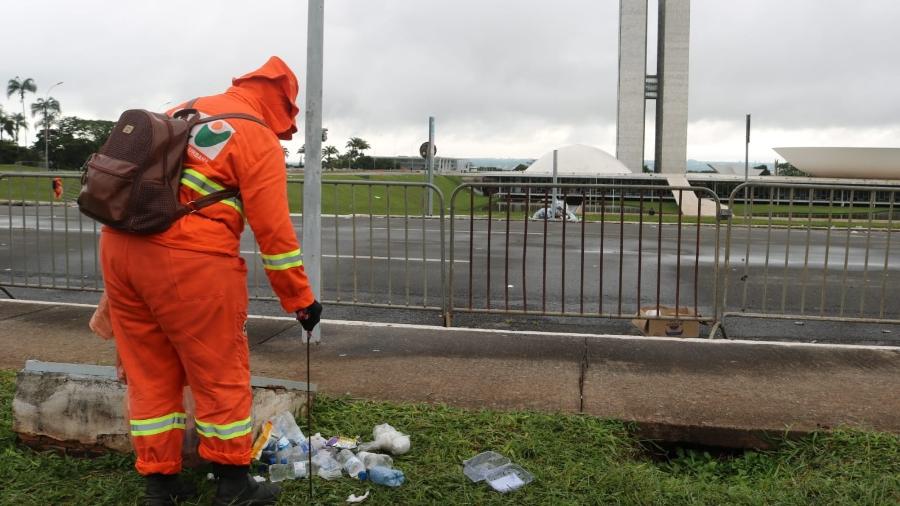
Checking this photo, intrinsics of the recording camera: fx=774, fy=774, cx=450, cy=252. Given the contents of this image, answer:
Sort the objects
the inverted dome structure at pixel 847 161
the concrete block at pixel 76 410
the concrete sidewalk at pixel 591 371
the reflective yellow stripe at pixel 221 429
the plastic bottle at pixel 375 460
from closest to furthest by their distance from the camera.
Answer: the reflective yellow stripe at pixel 221 429
the plastic bottle at pixel 375 460
the concrete block at pixel 76 410
the concrete sidewalk at pixel 591 371
the inverted dome structure at pixel 847 161

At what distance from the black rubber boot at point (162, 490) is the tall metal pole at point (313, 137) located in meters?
2.28

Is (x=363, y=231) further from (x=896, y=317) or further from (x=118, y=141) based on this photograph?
(x=118, y=141)

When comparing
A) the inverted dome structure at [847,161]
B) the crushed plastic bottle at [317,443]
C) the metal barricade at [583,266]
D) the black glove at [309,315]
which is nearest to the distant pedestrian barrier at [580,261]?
the metal barricade at [583,266]

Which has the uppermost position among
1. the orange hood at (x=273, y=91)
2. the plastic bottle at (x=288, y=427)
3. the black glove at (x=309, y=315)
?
the orange hood at (x=273, y=91)

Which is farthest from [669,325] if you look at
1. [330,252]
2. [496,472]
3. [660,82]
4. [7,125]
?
[7,125]

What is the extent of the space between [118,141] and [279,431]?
5.00 feet

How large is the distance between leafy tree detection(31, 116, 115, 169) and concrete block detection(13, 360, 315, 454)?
203ft

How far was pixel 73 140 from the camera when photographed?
70938mm

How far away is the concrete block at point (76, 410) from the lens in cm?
346

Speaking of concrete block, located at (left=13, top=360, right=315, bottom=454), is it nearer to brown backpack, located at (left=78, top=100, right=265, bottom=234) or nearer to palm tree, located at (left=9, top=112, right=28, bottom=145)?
brown backpack, located at (left=78, top=100, right=265, bottom=234)

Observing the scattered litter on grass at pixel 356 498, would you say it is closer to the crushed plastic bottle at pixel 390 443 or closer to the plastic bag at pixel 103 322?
the crushed plastic bottle at pixel 390 443

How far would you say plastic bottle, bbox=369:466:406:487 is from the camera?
319 cm

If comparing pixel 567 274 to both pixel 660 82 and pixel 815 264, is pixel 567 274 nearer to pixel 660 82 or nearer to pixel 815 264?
pixel 815 264

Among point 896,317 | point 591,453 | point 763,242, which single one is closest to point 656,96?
point 763,242
